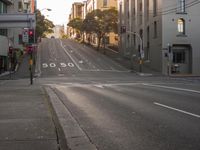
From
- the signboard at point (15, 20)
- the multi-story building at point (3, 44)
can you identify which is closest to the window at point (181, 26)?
the multi-story building at point (3, 44)

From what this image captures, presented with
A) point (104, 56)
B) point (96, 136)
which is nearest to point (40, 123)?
point (96, 136)

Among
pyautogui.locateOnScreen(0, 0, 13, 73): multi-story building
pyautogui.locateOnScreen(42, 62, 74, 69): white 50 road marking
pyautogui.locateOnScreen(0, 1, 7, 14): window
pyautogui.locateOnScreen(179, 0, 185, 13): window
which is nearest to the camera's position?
pyautogui.locateOnScreen(0, 0, 13, 73): multi-story building

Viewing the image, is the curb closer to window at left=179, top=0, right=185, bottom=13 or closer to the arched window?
the arched window

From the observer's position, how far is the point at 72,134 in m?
9.80

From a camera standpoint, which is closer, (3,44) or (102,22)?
(3,44)

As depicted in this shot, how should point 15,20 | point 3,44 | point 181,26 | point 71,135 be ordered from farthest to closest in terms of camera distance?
point 181,26
point 3,44
point 15,20
point 71,135

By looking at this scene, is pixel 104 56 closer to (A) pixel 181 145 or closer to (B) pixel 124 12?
(B) pixel 124 12

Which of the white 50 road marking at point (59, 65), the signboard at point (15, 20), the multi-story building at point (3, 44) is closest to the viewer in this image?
the signboard at point (15, 20)

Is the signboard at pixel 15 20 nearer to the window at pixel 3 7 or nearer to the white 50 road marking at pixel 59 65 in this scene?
the window at pixel 3 7

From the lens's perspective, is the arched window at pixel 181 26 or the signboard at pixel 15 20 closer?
the signboard at pixel 15 20

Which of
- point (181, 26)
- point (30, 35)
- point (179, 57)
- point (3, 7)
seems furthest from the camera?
point (3, 7)

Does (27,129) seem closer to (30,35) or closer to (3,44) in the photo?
(30,35)

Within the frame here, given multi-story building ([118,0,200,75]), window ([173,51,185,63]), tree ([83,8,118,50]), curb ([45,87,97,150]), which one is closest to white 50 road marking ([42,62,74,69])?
multi-story building ([118,0,200,75])

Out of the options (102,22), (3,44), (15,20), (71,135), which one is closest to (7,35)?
(3,44)
